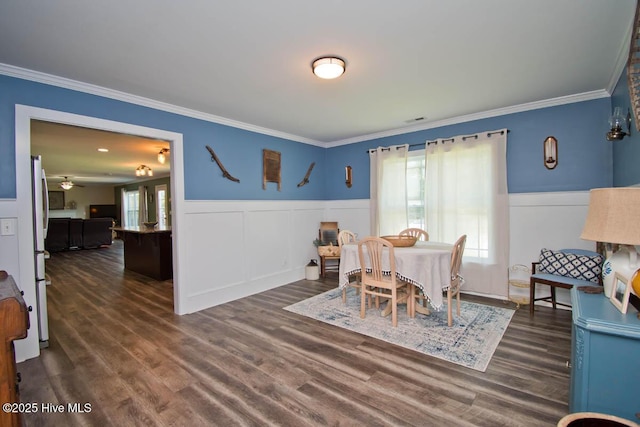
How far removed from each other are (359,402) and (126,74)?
324cm

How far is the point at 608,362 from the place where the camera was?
1.32 meters

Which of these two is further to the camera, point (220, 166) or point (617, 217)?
point (220, 166)

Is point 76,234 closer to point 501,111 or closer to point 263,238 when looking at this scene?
point 263,238

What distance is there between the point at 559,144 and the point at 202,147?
440 cm

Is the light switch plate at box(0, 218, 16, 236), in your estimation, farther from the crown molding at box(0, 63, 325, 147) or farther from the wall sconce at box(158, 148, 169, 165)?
the wall sconce at box(158, 148, 169, 165)

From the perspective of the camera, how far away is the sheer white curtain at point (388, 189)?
15.5 feet

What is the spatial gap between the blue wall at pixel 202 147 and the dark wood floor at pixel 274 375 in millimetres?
1528

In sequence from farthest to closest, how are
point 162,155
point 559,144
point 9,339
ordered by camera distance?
point 162,155, point 559,144, point 9,339

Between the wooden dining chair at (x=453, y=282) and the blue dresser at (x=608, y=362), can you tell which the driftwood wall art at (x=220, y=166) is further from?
the blue dresser at (x=608, y=362)

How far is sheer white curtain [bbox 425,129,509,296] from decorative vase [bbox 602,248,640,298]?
7.87ft

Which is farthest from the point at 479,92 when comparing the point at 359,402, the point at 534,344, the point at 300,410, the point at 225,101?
the point at 300,410

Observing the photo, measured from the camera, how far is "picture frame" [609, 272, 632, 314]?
4.49ft

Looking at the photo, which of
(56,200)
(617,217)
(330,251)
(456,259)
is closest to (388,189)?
(330,251)

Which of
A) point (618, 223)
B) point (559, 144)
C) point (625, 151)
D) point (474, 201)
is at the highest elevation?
point (559, 144)
